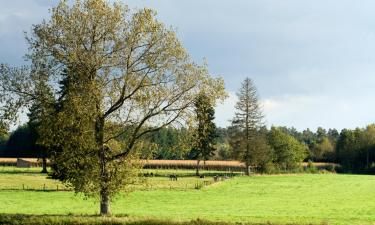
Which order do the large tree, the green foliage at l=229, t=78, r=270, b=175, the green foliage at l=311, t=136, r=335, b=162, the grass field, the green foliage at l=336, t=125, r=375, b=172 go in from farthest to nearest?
the green foliage at l=311, t=136, r=335, b=162, the green foliage at l=336, t=125, r=375, b=172, the green foliage at l=229, t=78, r=270, b=175, the grass field, the large tree

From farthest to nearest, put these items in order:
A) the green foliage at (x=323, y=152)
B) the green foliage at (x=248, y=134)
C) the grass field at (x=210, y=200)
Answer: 1. the green foliage at (x=323, y=152)
2. the green foliage at (x=248, y=134)
3. the grass field at (x=210, y=200)

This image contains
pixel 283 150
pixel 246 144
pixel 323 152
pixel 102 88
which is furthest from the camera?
pixel 323 152

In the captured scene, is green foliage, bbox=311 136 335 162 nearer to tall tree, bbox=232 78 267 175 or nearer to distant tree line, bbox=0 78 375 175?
distant tree line, bbox=0 78 375 175

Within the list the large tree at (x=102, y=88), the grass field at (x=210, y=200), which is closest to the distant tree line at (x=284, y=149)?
the grass field at (x=210, y=200)

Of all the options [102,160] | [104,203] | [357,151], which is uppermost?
[357,151]

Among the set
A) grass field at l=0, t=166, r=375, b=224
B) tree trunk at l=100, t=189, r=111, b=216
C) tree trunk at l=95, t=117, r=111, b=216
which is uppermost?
tree trunk at l=95, t=117, r=111, b=216

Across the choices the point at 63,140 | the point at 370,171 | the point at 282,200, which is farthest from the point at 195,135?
the point at 370,171

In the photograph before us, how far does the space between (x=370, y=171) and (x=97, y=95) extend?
13268 cm

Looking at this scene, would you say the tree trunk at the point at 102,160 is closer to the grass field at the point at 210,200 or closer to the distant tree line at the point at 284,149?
the grass field at the point at 210,200

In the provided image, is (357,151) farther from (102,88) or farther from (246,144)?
(102,88)

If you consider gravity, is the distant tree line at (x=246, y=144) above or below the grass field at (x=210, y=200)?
above

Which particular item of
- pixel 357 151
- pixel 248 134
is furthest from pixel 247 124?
pixel 357 151

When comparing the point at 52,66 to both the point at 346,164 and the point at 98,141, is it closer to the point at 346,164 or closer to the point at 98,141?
the point at 98,141

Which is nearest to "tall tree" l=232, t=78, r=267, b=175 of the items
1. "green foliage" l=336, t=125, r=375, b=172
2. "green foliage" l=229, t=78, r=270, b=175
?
"green foliage" l=229, t=78, r=270, b=175
